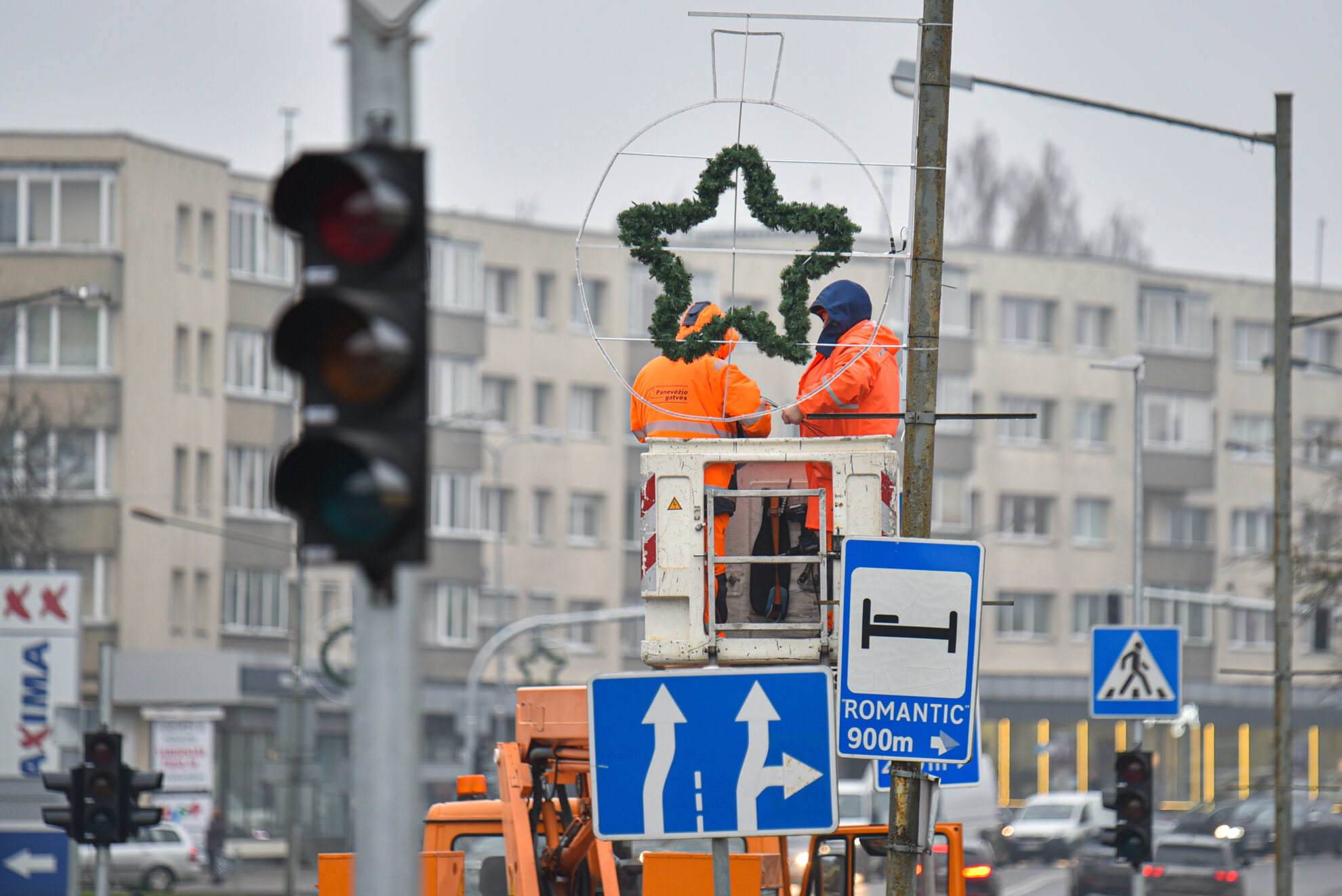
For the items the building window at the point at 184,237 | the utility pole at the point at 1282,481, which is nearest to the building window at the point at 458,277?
the building window at the point at 184,237

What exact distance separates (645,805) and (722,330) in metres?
2.68

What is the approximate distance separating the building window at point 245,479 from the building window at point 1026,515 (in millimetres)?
25498

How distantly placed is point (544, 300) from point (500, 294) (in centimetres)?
157

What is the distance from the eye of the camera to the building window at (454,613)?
61312 mm

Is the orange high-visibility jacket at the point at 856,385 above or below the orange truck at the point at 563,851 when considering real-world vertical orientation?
above

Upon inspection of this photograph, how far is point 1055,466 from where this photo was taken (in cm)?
7169

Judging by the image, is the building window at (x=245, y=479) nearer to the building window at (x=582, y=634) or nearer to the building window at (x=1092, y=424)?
the building window at (x=582, y=634)

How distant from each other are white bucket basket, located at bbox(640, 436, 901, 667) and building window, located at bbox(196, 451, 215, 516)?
48616 millimetres

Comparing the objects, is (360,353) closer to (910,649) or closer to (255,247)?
(910,649)

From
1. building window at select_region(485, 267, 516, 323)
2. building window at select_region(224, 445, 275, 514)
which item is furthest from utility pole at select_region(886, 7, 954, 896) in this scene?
building window at select_region(485, 267, 516, 323)

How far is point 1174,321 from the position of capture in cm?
7381

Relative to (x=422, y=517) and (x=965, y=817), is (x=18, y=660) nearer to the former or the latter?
(x=422, y=517)

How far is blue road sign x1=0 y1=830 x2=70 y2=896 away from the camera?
1842cm

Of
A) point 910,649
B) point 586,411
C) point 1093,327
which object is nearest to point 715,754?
point 910,649
